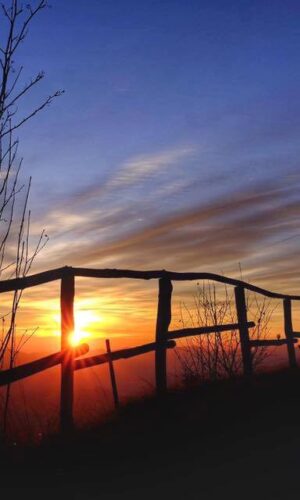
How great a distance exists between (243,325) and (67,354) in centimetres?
536

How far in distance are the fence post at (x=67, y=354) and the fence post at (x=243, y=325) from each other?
5.00 m

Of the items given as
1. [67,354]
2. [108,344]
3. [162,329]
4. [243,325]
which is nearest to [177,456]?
[67,354]

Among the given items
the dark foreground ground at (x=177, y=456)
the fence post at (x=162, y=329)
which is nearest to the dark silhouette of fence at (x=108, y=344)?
the fence post at (x=162, y=329)

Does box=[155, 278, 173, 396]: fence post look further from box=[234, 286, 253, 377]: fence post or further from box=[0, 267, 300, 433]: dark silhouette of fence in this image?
box=[234, 286, 253, 377]: fence post

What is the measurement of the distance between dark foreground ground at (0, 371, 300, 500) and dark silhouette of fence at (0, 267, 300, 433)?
23.5 inches

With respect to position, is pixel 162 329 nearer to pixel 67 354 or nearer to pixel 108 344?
pixel 108 344

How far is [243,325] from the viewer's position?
11.7 m

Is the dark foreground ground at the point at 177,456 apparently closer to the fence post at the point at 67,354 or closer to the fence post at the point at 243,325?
the fence post at the point at 67,354

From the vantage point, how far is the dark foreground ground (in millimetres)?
5062

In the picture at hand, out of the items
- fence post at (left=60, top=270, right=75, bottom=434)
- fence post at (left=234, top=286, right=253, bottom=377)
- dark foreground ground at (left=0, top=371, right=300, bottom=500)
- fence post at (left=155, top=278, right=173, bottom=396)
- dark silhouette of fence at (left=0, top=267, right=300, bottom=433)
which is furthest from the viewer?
fence post at (left=234, top=286, right=253, bottom=377)

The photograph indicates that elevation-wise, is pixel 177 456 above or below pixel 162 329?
below

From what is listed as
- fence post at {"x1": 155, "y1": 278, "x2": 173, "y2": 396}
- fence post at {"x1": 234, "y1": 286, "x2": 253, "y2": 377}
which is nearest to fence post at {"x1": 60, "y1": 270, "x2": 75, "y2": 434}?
fence post at {"x1": 155, "y1": 278, "x2": 173, "y2": 396}

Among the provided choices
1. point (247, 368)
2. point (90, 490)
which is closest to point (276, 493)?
point (90, 490)

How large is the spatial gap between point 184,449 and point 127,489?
120cm
